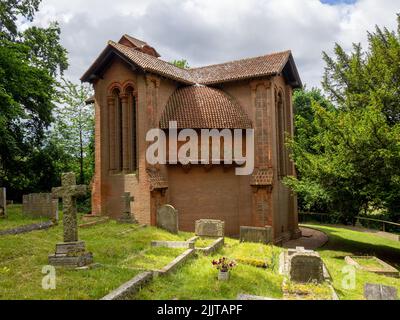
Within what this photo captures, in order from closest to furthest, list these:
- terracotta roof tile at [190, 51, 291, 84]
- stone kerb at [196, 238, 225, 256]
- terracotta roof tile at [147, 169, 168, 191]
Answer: stone kerb at [196, 238, 225, 256], terracotta roof tile at [147, 169, 168, 191], terracotta roof tile at [190, 51, 291, 84]

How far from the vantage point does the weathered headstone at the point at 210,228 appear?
15.8 m

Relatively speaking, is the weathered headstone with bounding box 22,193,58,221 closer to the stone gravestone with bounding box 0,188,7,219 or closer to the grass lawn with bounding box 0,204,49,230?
the grass lawn with bounding box 0,204,49,230

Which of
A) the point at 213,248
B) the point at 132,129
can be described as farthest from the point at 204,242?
the point at 132,129

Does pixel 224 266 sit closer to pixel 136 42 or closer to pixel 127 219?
pixel 127 219

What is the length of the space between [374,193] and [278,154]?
22.7 ft

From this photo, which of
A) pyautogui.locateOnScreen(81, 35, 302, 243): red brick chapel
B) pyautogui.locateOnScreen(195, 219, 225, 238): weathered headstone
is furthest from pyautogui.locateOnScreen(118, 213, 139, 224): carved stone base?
pyautogui.locateOnScreen(195, 219, 225, 238): weathered headstone

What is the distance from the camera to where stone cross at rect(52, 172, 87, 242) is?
387 inches

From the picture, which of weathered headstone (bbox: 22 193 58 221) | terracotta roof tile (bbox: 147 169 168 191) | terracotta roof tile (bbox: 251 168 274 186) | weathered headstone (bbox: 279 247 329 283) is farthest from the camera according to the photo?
terracotta roof tile (bbox: 251 168 274 186)

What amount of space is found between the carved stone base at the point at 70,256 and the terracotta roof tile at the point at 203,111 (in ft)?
34.9

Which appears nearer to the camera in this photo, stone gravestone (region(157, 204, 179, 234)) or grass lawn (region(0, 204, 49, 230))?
grass lawn (region(0, 204, 49, 230))

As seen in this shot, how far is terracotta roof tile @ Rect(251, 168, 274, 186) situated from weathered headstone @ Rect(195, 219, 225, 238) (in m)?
4.32

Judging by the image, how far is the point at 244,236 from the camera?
16.4 metres
